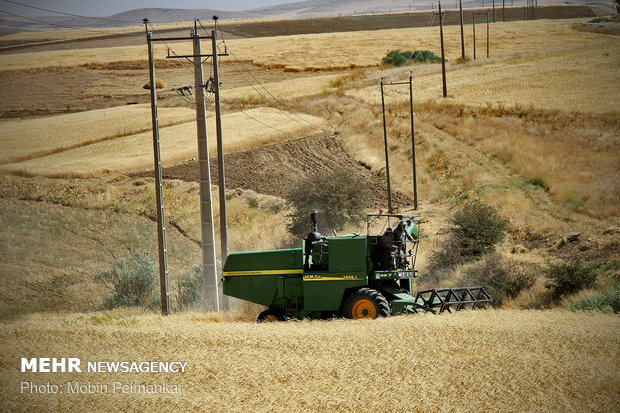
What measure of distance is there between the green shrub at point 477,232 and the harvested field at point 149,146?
2578 cm

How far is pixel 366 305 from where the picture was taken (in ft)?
52.9

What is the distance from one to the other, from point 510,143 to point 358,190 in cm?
1722

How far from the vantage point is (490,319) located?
48.8ft

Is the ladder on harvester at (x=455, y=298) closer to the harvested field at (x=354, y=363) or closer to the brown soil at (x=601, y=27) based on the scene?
the harvested field at (x=354, y=363)

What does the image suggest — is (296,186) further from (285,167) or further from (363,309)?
(363,309)

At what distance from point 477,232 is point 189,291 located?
1311cm

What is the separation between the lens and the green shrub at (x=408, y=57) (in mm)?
87875

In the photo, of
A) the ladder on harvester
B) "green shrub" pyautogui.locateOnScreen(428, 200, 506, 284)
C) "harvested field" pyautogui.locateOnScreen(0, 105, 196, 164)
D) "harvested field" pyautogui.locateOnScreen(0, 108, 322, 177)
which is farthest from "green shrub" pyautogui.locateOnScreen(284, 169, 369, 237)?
"harvested field" pyautogui.locateOnScreen(0, 105, 196, 164)

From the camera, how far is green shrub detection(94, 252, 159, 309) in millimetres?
23578

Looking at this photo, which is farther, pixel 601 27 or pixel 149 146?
pixel 601 27

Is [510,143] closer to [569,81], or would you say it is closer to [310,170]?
[310,170]

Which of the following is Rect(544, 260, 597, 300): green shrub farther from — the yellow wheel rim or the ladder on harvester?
the yellow wheel rim

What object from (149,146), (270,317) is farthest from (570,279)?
(149,146)

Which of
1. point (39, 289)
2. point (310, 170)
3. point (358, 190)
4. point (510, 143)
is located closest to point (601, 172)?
point (510, 143)
